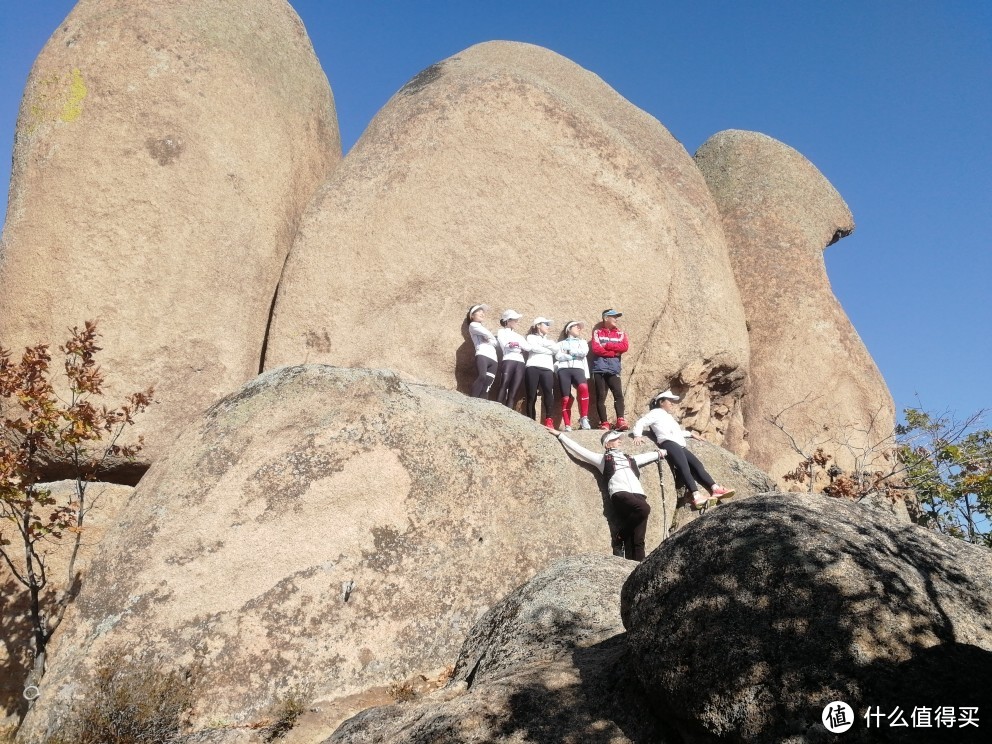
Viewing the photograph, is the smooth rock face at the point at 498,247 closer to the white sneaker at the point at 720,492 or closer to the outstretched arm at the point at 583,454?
the outstretched arm at the point at 583,454

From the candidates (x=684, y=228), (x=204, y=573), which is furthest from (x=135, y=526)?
(x=684, y=228)

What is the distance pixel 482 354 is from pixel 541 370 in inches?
27.6

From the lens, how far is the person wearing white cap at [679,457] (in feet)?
28.1

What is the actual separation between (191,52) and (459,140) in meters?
3.18

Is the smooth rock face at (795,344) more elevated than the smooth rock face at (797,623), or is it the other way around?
the smooth rock face at (795,344)

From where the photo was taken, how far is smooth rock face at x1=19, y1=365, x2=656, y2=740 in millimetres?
5418

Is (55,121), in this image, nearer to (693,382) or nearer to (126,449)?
(126,449)

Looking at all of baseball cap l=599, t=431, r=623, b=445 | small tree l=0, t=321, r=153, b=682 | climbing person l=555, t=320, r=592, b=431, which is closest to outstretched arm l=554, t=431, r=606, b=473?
baseball cap l=599, t=431, r=623, b=445

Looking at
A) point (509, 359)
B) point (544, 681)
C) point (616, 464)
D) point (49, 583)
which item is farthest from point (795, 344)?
point (49, 583)

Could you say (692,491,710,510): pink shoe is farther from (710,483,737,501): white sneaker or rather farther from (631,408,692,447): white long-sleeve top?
(631,408,692,447): white long-sleeve top

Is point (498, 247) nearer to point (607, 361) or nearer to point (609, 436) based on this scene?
point (607, 361)

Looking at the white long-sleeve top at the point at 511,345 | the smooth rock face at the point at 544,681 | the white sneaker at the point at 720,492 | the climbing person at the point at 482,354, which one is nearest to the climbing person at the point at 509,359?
the white long-sleeve top at the point at 511,345

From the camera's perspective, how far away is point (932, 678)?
2803 mm

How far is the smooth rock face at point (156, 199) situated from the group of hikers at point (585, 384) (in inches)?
104
